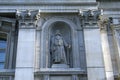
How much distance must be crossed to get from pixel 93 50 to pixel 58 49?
2362mm

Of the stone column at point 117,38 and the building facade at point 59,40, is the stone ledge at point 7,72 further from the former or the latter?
the stone column at point 117,38

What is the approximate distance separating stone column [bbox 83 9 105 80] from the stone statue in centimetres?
153

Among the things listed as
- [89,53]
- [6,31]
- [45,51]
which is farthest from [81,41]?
[6,31]

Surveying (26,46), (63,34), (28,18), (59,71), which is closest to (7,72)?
(26,46)

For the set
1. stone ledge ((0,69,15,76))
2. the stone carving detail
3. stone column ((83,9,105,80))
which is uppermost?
the stone carving detail

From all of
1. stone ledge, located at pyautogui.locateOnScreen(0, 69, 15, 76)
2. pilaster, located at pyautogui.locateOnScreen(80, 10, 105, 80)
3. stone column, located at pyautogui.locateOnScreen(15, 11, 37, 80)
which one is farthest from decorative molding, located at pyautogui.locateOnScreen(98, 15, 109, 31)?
stone ledge, located at pyautogui.locateOnScreen(0, 69, 15, 76)

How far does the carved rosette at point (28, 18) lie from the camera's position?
20625 millimetres

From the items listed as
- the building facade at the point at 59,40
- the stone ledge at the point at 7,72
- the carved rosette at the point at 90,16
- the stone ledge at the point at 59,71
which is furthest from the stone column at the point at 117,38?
the stone ledge at the point at 7,72

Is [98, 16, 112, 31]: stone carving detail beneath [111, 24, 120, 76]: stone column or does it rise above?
above

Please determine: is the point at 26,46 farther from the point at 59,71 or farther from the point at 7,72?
the point at 59,71

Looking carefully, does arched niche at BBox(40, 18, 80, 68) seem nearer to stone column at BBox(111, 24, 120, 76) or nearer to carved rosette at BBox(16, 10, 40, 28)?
carved rosette at BBox(16, 10, 40, 28)

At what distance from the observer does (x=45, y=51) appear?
20.0m

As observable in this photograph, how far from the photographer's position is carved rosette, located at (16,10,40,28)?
20625 millimetres

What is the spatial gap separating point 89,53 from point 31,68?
3910mm
